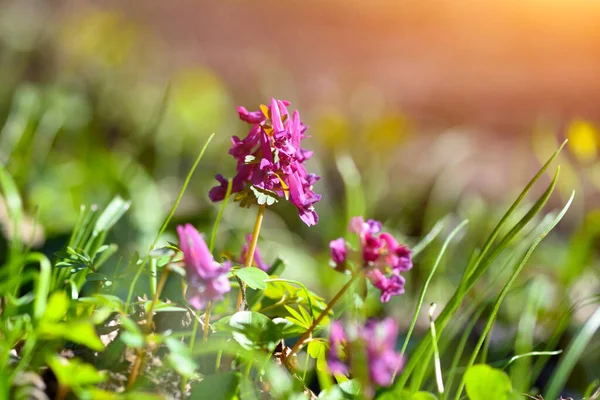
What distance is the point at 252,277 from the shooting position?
0.67 metres

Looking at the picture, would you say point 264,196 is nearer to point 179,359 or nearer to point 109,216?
point 179,359

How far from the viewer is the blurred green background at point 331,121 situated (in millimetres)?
1694

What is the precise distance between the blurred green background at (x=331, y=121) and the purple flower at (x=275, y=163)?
180mm

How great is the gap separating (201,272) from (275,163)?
161 mm

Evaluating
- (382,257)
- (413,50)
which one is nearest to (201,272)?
(382,257)

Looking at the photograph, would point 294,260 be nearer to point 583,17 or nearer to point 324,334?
point 324,334

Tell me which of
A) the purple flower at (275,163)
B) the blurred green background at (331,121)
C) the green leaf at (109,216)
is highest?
the purple flower at (275,163)

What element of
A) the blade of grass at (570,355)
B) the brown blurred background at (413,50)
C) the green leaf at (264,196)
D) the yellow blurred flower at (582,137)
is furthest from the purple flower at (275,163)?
the brown blurred background at (413,50)

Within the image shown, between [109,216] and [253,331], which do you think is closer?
[253,331]

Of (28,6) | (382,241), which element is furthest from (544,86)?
(382,241)

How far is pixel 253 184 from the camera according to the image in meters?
0.69

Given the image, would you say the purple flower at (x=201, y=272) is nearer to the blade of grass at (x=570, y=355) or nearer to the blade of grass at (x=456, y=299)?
the blade of grass at (x=456, y=299)

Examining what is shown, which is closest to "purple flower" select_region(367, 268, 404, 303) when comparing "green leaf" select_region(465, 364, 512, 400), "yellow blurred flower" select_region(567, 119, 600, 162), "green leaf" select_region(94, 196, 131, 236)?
"green leaf" select_region(465, 364, 512, 400)

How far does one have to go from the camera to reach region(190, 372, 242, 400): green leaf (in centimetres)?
61
